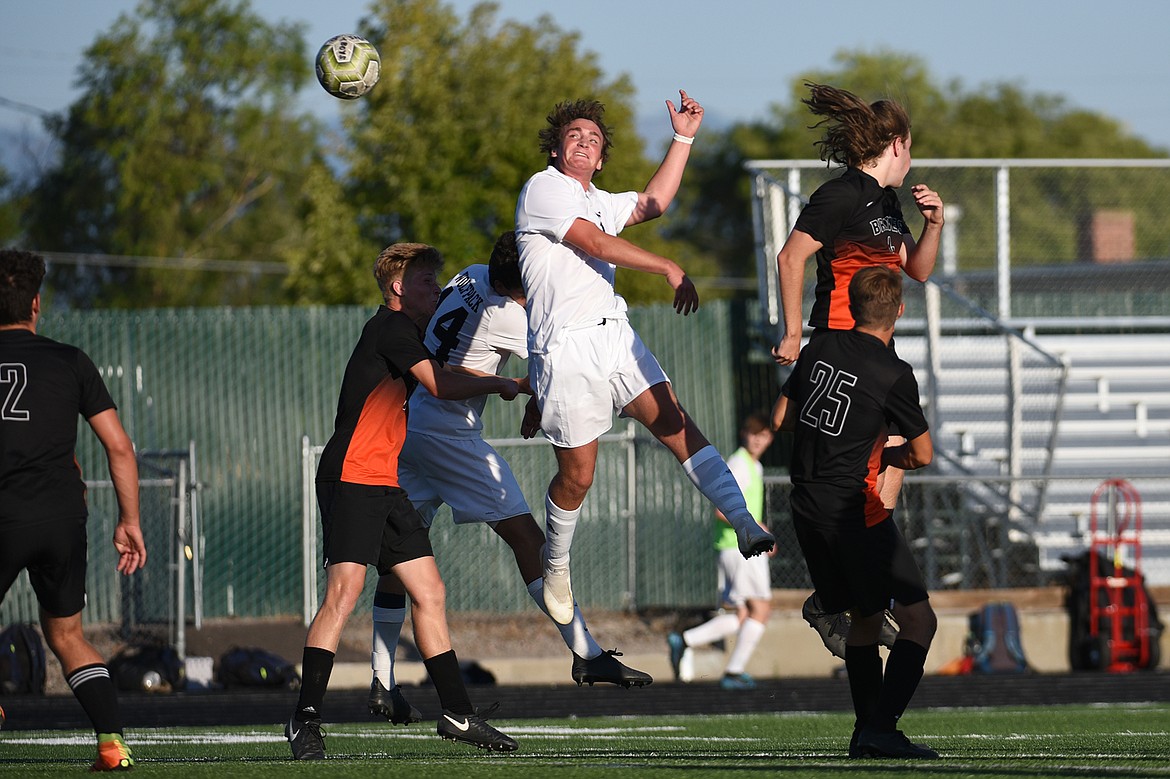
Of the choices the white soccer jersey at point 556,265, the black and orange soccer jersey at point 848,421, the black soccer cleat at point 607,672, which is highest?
the white soccer jersey at point 556,265

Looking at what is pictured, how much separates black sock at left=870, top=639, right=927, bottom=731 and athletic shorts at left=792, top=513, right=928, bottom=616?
0.58 ft

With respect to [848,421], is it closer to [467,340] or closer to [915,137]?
[467,340]

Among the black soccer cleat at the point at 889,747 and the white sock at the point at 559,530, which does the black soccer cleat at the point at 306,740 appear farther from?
the black soccer cleat at the point at 889,747

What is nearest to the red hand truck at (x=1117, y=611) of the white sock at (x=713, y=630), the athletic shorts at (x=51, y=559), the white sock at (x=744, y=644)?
the white sock at (x=744, y=644)

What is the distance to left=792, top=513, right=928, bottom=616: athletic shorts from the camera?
6219mm

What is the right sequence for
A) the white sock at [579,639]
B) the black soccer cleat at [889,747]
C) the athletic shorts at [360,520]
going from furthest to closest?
the white sock at [579,639] → the athletic shorts at [360,520] → the black soccer cleat at [889,747]

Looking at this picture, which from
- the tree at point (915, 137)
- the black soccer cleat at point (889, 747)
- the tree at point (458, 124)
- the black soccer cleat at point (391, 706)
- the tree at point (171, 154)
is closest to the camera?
the black soccer cleat at point (889, 747)

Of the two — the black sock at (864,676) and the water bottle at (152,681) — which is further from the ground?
the black sock at (864,676)

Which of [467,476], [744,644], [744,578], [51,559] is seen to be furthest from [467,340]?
[744,644]

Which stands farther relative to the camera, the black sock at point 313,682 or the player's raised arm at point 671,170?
the player's raised arm at point 671,170

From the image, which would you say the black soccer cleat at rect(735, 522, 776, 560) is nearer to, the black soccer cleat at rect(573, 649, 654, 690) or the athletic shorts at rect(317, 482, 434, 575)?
the black soccer cleat at rect(573, 649, 654, 690)

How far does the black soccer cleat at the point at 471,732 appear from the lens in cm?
702

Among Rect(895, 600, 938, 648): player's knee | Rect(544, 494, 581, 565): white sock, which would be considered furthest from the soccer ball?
Rect(895, 600, 938, 648): player's knee

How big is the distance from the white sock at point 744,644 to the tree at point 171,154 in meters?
31.8
